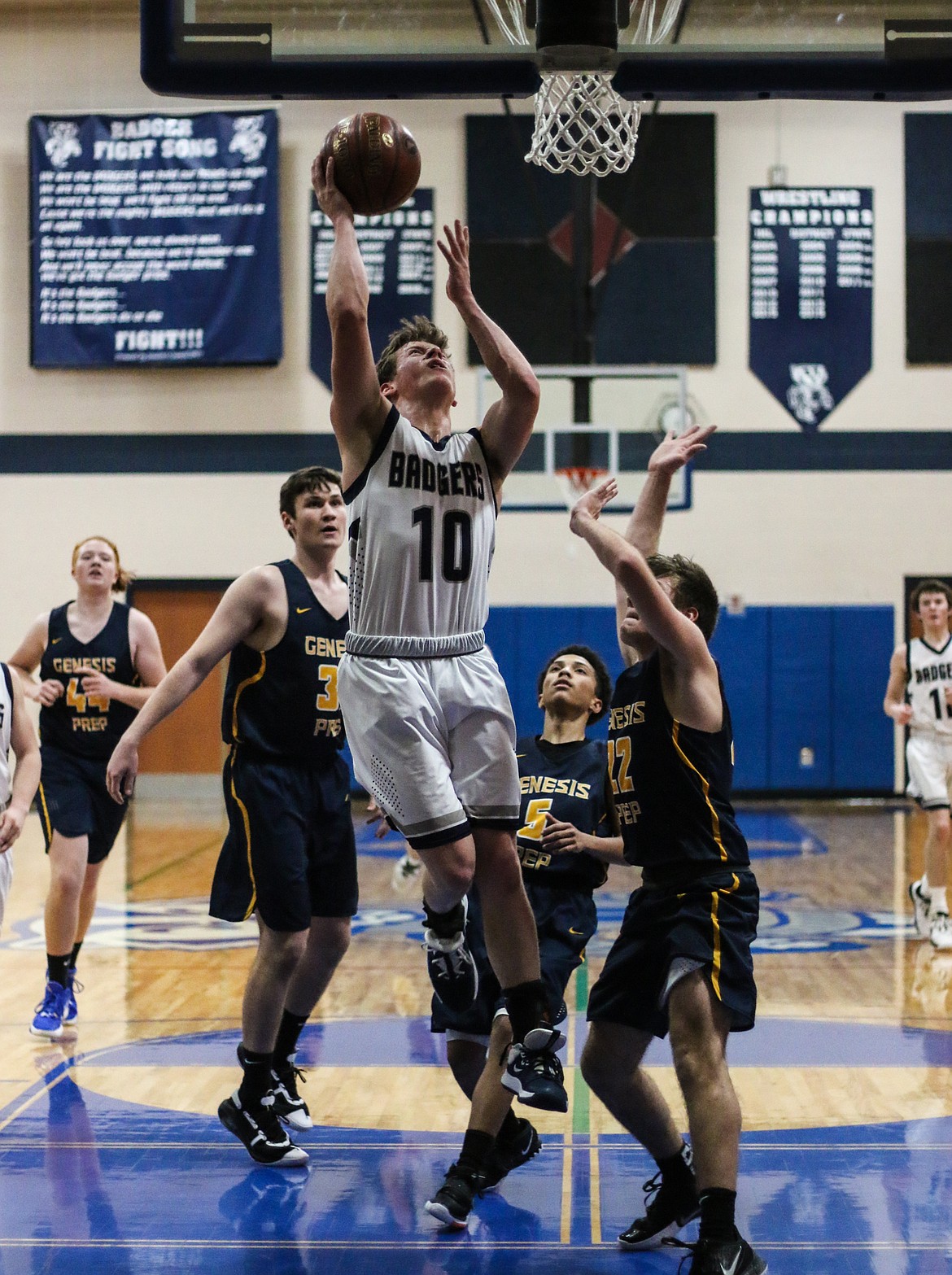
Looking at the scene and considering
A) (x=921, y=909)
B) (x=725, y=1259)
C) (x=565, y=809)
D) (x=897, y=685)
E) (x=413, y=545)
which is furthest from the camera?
(x=897, y=685)

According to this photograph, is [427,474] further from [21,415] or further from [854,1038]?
[21,415]

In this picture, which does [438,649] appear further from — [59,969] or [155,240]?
[155,240]

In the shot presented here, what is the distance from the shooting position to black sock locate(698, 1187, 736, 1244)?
333cm

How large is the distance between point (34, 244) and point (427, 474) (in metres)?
13.4

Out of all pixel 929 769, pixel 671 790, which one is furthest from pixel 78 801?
pixel 929 769

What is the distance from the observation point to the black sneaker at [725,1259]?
329 cm

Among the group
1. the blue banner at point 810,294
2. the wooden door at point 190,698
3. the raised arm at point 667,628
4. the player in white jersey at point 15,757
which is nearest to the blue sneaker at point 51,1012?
the player in white jersey at point 15,757

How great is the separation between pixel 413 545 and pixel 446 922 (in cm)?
95

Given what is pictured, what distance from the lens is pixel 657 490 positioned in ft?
13.4

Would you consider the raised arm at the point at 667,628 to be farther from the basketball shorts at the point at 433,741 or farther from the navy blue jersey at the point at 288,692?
the navy blue jersey at the point at 288,692

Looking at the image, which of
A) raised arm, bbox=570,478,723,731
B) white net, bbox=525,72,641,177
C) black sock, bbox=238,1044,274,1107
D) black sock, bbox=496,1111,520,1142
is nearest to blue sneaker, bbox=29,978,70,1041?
black sock, bbox=238,1044,274,1107

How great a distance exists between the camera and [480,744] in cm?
370

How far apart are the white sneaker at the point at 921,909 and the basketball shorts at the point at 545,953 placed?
168 inches

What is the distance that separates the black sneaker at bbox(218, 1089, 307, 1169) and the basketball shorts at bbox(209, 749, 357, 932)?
55 centimetres
